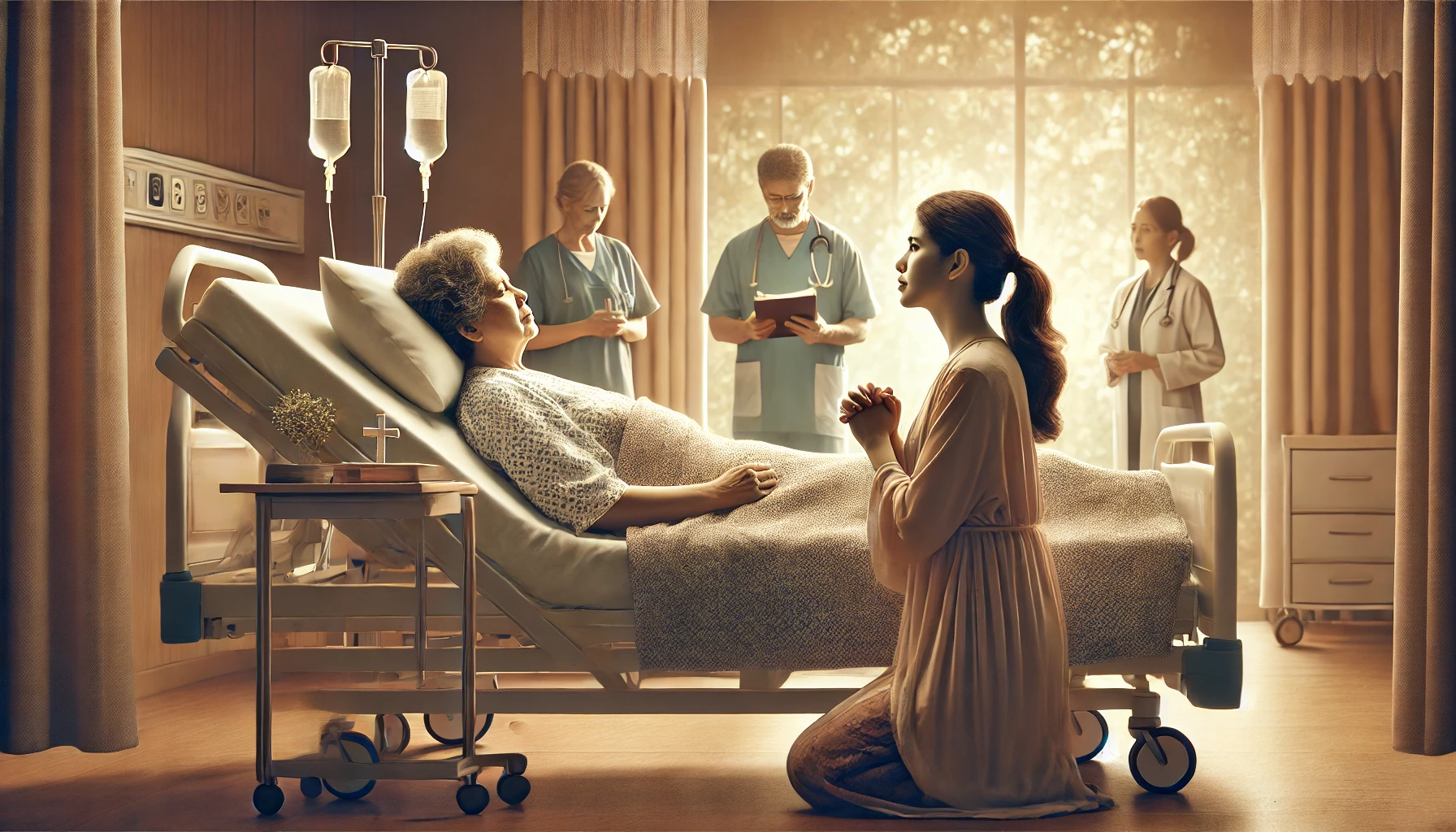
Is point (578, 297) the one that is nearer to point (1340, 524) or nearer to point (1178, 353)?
point (1178, 353)

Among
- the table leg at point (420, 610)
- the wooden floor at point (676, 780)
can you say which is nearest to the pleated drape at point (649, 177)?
the wooden floor at point (676, 780)

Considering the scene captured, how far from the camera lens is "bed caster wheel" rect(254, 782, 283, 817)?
214cm

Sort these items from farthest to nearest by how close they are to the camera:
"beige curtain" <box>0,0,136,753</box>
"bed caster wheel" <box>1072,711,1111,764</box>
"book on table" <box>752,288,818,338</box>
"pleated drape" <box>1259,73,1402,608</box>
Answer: "pleated drape" <box>1259,73,1402,608</box> < "book on table" <box>752,288,818,338</box> < "bed caster wheel" <box>1072,711,1111,764</box> < "beige curtain" <box>0,0,136,753</box>

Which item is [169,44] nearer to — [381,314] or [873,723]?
[381,314]

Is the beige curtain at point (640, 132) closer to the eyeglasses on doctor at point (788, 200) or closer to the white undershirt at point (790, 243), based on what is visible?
the white undershirt at point (790, 243)

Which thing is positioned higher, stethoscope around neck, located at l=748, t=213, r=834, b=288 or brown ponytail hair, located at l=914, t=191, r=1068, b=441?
stethoscope around neck, located at l=748, t=213, r=834, b=288

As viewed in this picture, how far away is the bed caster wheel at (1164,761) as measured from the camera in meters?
2.33

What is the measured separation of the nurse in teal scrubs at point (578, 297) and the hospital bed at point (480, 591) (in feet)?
4.29

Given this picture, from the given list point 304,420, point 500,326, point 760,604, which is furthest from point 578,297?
point 760,604

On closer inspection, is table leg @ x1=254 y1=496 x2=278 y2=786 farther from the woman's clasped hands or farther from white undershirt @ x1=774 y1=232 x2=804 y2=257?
white undershirt @ x1=774 y1=232 x2=804 y2=257

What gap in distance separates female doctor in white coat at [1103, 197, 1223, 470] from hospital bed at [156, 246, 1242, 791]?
1.61 m

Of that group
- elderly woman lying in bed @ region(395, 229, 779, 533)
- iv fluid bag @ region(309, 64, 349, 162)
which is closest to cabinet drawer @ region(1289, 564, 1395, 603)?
elderly woman lying in bed @ region(395, 229, 779, 533)

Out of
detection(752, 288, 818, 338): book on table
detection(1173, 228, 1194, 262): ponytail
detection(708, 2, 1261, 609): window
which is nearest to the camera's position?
detection(752, 288, 818, 338): book on table

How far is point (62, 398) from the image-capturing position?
2553 mm
